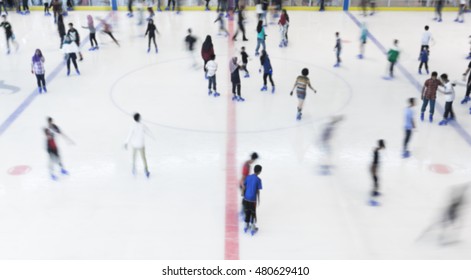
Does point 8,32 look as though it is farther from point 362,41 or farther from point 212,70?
point 362,41

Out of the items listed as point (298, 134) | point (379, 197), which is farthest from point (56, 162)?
point (379, 197)

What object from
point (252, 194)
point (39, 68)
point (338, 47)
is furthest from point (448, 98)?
point (39, 68)

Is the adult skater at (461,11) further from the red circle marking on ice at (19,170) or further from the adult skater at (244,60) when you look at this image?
the red circle marking on ice at (19,170)

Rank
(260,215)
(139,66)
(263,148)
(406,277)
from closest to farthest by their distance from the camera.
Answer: (406,277)
(260,215)
(263,148)
(139,66)

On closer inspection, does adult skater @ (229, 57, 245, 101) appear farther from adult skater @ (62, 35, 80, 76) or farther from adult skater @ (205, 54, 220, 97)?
adult skater @ (62, 35, 80, 76)

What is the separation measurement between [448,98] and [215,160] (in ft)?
17.9

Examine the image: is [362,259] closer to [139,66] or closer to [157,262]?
[157,262]

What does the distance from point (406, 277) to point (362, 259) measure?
662 millimetres

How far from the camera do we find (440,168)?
9.52 meters

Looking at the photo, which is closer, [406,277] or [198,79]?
[406,277]

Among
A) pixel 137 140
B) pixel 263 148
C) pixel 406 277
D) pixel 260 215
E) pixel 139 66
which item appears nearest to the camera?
pixel 406 277

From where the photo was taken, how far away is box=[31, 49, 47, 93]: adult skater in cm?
1272

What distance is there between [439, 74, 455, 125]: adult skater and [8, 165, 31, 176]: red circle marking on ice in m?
8.86

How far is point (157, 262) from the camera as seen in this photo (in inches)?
279
